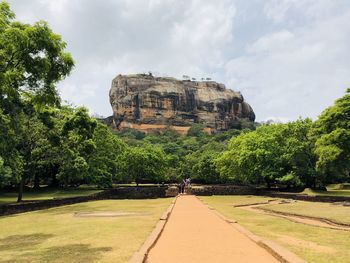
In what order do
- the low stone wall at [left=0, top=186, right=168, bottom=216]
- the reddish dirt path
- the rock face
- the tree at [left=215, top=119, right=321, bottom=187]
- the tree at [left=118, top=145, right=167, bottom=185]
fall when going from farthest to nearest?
1. the rock face
2. the tree at [left=118, top=145, right=167, bottom=185]
3. the tree at [left=215, top=119, right=321, bottom=187]
4. the low stone wall at [left=0, top=186, right=168, bottom=216]
5. the reddish dirt path

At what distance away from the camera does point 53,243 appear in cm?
1038

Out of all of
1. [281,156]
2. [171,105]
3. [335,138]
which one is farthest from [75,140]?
[171,105]

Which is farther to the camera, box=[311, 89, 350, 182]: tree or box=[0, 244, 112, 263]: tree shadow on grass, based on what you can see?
box=[311, 89, 350, 182]: tree

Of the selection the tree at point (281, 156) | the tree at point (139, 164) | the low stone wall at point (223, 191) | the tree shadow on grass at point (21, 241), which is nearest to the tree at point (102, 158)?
the tree at point (139, 164)

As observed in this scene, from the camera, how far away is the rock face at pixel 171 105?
15200 cm

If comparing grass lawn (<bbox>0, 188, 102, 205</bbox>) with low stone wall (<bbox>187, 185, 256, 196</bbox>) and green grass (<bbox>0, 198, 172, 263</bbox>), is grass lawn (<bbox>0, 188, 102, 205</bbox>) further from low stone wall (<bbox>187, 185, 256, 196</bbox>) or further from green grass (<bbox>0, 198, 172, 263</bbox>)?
green grass (<bbox>0, 198, 172, 263</bbox>)

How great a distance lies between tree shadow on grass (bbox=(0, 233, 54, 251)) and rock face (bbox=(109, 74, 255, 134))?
137 m

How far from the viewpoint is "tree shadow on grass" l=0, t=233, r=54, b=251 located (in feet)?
32.9

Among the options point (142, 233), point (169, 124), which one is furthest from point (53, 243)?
point (169, 124)

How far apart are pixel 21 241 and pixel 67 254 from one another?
127 inches

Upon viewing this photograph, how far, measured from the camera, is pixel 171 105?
15762 centimetres

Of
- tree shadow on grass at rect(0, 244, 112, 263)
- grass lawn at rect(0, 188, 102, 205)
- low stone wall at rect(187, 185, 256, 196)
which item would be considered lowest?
tree shadow on grass at rect(0, 244, 112, 263)

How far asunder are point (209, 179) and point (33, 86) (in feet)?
190

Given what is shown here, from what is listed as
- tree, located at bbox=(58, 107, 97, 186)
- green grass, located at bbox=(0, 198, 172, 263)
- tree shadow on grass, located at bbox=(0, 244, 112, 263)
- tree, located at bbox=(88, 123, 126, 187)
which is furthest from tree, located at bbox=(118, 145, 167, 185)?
tree shadow on grass, located at bbox=(0, 244, 112, 263)
